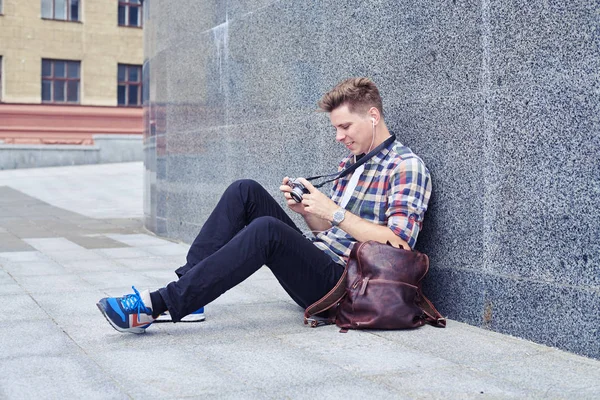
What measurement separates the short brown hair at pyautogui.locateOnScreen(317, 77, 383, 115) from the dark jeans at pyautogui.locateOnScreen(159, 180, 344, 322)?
2.21ft

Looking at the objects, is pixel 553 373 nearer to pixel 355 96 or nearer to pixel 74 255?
pixel 355 96

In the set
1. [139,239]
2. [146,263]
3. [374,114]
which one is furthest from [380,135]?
[139,239]

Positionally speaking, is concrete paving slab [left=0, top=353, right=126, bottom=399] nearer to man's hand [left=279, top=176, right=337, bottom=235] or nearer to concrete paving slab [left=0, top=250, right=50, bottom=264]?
man's hand [left=279, top=176, right=337, bottom=235]

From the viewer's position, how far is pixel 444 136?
431cm

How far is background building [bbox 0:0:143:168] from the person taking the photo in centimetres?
2917

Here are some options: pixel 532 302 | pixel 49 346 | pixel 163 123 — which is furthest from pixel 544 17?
pixel 163 123

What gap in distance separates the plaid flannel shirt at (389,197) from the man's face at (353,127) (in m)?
0.11

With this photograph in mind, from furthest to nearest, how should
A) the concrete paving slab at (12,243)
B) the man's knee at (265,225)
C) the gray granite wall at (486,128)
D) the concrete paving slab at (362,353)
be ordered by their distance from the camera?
1. the concrete paving slab at (12,243)
2. the man's knee at (265,225)
3. the gray granite wall at (486,128)
4. the concrete paving slab at (362,353)

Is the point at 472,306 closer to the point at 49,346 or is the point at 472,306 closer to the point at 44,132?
the point at 49,346

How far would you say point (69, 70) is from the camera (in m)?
30.5

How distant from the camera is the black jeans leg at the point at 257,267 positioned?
3656mm

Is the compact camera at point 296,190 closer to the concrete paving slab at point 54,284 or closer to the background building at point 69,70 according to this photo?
the concrete paving slab at point 54,284

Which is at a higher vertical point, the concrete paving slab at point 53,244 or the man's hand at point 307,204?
the man's hand at point 307,204

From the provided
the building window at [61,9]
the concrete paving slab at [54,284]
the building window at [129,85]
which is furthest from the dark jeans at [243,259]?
the building window at [61,9]
